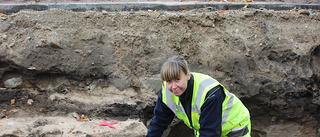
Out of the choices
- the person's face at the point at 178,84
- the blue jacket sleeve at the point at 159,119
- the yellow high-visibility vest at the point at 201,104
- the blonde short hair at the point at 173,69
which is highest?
the blonde short hair at the point at 173,69

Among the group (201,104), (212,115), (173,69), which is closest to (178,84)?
(173,69)

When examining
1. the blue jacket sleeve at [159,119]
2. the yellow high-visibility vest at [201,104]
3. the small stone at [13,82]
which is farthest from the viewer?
the small stone at [13,82]

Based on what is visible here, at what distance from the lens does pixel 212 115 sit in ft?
7.11

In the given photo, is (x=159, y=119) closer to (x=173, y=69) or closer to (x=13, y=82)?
(x=173, y=69)

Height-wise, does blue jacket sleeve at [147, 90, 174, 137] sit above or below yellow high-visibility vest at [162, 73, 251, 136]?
below

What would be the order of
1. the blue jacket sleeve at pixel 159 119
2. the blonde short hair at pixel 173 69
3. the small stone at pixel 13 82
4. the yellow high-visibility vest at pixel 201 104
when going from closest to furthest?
the blonde short hair at pixel 173 69
the yellow high-visibility vest at pixel 201 104
the blue jacket sleeve at pixel 159 119
the small stone at pixel 13 82

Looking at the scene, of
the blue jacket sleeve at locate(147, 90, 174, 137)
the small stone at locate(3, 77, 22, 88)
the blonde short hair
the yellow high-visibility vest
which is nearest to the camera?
the blonde short hair

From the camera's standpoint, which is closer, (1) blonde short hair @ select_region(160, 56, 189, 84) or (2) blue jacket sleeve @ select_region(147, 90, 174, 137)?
(1) blonde short hair @ select_region(160, 56, 189, 84)

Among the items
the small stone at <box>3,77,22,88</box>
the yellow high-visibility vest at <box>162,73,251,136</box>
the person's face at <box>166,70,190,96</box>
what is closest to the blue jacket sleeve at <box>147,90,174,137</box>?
the yellow high-visibility vest at <box>162,73,251,136</box>

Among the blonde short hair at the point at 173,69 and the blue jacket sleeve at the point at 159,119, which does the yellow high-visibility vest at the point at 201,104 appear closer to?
the blue jacket sleeve at the point at 159,119

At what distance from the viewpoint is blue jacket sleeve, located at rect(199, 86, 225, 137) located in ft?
7.11

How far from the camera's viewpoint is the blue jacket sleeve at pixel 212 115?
7.11 feet

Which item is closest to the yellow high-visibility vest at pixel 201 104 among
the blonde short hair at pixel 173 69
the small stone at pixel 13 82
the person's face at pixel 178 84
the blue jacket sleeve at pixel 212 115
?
the blue jacket sleeve at pixel 212 115

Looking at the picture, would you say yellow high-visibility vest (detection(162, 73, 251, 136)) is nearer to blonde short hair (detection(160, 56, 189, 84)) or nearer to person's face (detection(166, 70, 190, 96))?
person's face (detection(166, 70, 190, 96))
